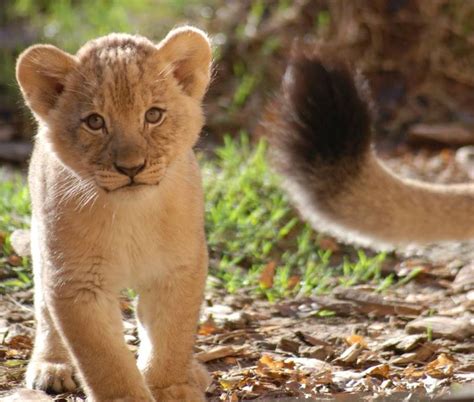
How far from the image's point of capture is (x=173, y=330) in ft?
12.7

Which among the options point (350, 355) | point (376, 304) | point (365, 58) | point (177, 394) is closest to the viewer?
point (177, 394)

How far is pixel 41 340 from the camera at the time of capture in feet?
14.0

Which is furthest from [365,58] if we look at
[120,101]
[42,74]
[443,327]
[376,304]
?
[120,101]

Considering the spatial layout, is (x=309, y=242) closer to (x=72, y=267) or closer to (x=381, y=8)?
(x=72, y=267)

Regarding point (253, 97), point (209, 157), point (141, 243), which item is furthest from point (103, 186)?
point (253, 97)

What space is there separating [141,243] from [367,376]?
1.09m

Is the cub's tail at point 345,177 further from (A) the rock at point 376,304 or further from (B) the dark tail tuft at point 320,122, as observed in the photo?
(A) the rock at point 376,304

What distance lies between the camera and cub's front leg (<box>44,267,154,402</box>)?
145 inches

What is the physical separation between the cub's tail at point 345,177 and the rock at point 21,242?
5.02 ft

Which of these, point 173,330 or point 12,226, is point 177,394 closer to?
point 173,330

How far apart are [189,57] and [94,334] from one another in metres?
1.11

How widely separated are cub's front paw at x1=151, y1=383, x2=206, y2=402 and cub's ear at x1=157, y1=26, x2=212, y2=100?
1.10 meters

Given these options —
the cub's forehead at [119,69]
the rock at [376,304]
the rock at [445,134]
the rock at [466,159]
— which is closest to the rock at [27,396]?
the cub's forehead at [119,69]

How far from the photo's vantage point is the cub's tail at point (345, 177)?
468 centimetres
